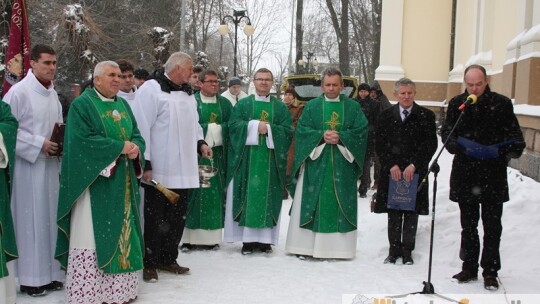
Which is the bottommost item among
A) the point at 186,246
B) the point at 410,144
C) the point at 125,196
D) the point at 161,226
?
the point at 186,246

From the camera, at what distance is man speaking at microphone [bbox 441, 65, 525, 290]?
17.7ft

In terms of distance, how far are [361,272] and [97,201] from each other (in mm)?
2676

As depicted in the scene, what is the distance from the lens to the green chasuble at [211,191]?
703cm

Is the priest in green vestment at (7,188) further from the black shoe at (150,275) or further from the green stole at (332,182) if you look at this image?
the green stole at (332,182)

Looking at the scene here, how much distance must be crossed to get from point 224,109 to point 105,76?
8.03 feet

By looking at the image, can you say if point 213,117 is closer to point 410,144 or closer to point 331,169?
point 331,169

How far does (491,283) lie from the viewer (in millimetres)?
5379

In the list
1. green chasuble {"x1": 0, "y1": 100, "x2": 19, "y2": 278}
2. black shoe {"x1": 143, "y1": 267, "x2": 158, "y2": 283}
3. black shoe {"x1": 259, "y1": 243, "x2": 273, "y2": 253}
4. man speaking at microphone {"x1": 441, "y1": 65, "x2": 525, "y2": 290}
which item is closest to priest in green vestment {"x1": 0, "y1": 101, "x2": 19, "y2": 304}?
green chasuble {"x1": 0, "y1": 100, "x2": 19, "y2": 278}

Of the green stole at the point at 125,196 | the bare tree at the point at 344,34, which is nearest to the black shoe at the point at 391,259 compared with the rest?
the green stole at the point at 125,196

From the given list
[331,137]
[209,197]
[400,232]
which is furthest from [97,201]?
[400,232]

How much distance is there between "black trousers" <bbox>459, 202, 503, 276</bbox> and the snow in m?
0.19

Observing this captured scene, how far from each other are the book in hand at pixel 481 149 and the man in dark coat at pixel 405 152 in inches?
37.8

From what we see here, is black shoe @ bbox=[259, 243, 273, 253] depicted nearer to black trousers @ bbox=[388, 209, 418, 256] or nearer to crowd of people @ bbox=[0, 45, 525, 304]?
crowd of people @ bbox=[0, 45, 525, 304]

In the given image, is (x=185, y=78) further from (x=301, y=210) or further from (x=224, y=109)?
(x=301, y=210)
